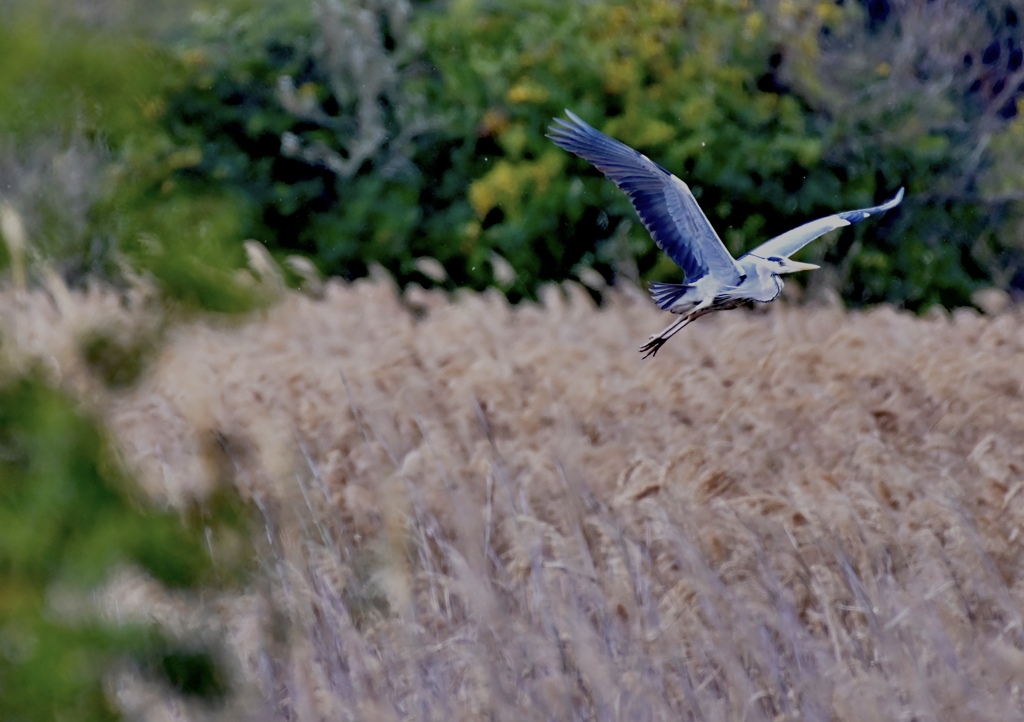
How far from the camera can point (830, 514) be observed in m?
3.31

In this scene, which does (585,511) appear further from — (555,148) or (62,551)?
(555,148)

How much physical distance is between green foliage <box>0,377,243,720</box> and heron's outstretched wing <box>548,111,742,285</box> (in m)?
1.95

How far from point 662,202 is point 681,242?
0.11m

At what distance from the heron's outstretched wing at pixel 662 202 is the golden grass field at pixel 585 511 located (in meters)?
0.56

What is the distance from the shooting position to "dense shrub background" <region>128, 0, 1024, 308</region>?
7.68 meters

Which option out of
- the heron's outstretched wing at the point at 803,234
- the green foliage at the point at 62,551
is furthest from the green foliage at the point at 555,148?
the green foliage at the point at 62,551

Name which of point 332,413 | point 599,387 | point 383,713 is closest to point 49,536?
point 383,713

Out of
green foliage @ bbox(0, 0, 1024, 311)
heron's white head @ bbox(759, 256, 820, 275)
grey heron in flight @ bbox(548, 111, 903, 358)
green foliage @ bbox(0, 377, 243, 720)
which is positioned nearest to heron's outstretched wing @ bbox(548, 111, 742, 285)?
grey heron in flight @ bbox(548, 111, 903, 358)

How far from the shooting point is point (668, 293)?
3498mm

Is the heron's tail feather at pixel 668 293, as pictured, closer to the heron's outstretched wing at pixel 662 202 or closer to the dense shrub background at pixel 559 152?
the heron's outstretched wing at pixel 662 202

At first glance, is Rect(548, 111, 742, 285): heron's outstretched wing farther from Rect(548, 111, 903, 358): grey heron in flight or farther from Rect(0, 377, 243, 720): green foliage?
Rect(0, 377, 243, 720): green foliage

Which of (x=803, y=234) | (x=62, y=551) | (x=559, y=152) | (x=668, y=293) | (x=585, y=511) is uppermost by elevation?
(x=62, y=551)

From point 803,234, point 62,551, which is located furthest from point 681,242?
point 62,551

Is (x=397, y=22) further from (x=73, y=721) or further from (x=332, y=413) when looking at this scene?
(x=73, y=721)
